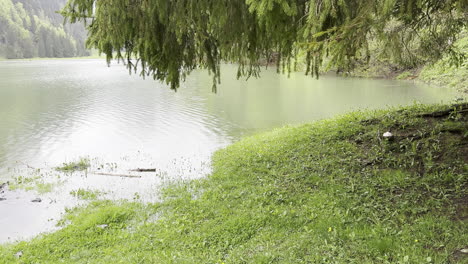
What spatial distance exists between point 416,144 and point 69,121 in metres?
15.8

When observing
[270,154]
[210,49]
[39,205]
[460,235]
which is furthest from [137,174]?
[460,235]

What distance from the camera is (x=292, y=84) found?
2766 cm

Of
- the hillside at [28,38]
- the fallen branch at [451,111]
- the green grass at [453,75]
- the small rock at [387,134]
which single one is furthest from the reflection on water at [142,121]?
the hillside at [28,38]

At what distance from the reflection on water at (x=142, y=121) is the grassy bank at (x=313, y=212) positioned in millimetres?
1344

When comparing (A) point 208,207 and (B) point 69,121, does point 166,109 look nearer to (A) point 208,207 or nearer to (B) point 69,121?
(B) point 69,121

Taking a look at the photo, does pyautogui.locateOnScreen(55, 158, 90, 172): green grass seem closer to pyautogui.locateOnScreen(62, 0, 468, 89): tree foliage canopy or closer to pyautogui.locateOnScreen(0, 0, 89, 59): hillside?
pyautogui.locateOnScreen(62, 0, 468, 89): tree foliage canopy

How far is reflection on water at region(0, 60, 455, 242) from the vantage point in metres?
8.60

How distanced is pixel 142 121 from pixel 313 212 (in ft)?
42.7

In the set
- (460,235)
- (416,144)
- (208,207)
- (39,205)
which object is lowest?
(39,205)

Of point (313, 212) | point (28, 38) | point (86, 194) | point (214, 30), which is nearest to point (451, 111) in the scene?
point (313, 212)

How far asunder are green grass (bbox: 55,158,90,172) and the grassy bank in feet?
10.3

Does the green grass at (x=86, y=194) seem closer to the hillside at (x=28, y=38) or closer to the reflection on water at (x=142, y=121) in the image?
Answer: the reflection on water at (x=142, y=121)

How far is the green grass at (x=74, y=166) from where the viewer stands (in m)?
10.0

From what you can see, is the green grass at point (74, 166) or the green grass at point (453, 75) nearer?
the green grass at point (74, 166)
